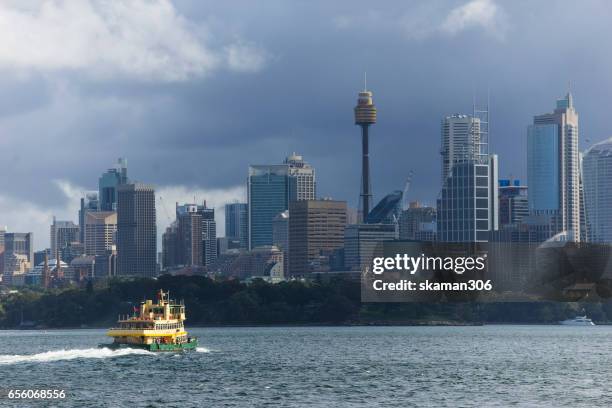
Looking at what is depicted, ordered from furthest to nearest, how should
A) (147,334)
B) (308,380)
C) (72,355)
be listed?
(147,334) < (72,355) < (308,380)

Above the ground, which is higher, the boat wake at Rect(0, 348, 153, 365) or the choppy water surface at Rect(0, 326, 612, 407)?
the boat wake at Rect(0, 348, 153, 365)

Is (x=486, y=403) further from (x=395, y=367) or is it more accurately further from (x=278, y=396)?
(x=395, y=367)

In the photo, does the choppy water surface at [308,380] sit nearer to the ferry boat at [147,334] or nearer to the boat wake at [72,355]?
the boat wake at [72,355]

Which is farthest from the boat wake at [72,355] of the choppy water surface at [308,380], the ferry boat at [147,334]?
the ferry boat at [147,334]

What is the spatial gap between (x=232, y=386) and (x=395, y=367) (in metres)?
33.1

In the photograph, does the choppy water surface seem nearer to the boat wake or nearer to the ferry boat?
the boat wake

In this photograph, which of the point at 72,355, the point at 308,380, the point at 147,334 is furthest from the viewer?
the point at 147,334

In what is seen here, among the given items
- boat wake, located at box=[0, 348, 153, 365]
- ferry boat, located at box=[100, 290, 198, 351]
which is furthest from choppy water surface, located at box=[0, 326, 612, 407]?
ferry boat, located at box=[100, 290, 198, 351]

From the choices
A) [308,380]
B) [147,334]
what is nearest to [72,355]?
[147,334]

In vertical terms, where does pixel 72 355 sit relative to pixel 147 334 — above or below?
below

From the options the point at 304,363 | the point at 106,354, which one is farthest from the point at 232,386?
the point at 106,354

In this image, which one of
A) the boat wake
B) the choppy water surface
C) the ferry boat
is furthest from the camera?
the ferry boat

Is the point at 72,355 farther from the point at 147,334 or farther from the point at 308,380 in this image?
the point at 308,380

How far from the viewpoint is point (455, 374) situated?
163 meters
